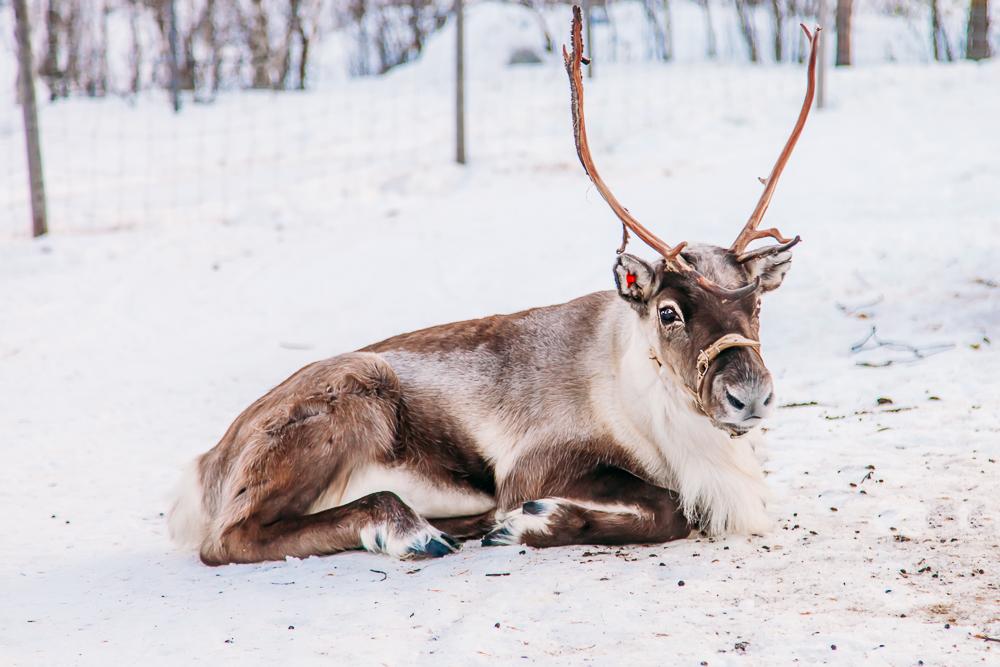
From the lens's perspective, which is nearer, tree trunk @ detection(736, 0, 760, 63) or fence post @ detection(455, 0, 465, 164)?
fence post @ detection(455, 0, 465, 164)

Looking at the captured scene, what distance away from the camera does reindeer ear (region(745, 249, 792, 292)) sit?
369cm

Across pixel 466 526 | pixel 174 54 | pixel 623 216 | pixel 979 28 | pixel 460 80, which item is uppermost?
pixel 979 28

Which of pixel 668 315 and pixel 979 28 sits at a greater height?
pixel 979 28

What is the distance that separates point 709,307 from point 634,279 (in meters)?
0.31

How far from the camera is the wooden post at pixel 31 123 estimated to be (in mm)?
8422

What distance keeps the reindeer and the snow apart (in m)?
0.12

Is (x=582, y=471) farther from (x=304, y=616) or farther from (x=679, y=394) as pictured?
(x=304, y=616)

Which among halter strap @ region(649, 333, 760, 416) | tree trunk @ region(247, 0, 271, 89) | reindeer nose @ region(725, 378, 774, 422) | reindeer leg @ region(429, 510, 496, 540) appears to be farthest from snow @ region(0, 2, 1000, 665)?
tree trunk @ region(247, 0, 271, 89)

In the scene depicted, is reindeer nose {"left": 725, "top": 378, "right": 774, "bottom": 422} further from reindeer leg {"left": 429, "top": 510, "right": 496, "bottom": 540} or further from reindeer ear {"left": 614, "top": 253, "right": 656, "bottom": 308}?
reindeer leg {"left": 429, "top": 510, "right": 496, "bottom": 540}

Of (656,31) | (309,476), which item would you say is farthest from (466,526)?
(656,31)

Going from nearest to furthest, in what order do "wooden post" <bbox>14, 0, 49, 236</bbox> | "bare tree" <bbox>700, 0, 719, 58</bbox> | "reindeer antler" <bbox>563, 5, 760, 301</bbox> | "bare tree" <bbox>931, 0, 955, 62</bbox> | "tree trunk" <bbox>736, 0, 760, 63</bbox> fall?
"reindeer antler" <bbox>563, 5, 760, 301</bbox>
"wooden post" <bbox>14, 0, 49, 236</bbox>
"bare tree" <bbox>931, 0, 955, 62</bbox>
"tree trunk" <bbox>736, 0, 760, 63</bbox>
"bare tree" <bbox>700, 0, 719, 58</bbox>

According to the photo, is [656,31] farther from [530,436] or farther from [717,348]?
[717,348]

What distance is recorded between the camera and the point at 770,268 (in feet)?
12.2

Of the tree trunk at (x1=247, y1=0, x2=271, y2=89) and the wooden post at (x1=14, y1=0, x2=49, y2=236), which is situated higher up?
the tree trunk at (x1=247, y1=0, x2=271, y2=89)
